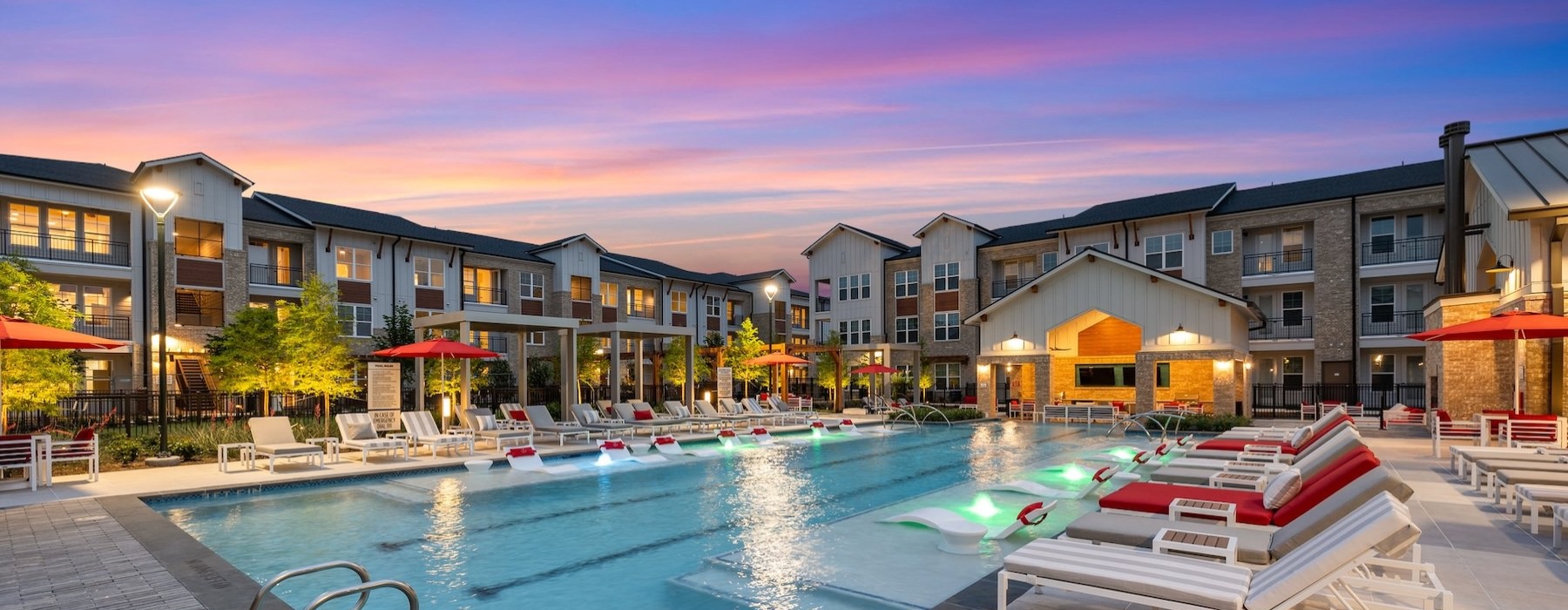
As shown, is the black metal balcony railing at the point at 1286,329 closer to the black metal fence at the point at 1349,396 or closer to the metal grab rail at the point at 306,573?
the black metal fence at the point at 1349,396

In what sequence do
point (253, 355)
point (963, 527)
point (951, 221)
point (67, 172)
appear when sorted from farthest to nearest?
point (951, 221)
point (67, 172)
point (253, 355)
point (963, 527)

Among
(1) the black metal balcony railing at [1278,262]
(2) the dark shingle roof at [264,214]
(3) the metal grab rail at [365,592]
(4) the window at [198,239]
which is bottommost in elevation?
(3) the metal grab rail at [365,592]

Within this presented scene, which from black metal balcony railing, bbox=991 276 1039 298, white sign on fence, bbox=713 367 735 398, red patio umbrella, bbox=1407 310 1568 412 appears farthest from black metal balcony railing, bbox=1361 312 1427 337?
white sign on fence, bbox=713 367 735 398

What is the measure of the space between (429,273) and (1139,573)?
3601 centimetres

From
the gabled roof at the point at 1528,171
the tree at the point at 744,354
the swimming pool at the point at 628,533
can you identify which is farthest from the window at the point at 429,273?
the gabled roof at the point at 1528,171

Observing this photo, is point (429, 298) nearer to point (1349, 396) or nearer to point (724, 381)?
point (724, 381)

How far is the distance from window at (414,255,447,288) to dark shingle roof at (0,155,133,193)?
34.0ft

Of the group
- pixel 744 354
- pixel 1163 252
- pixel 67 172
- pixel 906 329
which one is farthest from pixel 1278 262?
pixel 67 172

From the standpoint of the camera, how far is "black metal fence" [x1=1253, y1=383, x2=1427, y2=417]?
97.3 ft

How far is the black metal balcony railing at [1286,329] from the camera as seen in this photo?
106ft

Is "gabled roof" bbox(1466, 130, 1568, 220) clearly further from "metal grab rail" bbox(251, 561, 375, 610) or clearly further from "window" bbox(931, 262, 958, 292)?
"window" bbox(931, 262, 958, 292)

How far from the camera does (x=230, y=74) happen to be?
17.5 meters

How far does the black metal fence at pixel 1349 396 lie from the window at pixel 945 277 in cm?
1399

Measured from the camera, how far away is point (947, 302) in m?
39.9
